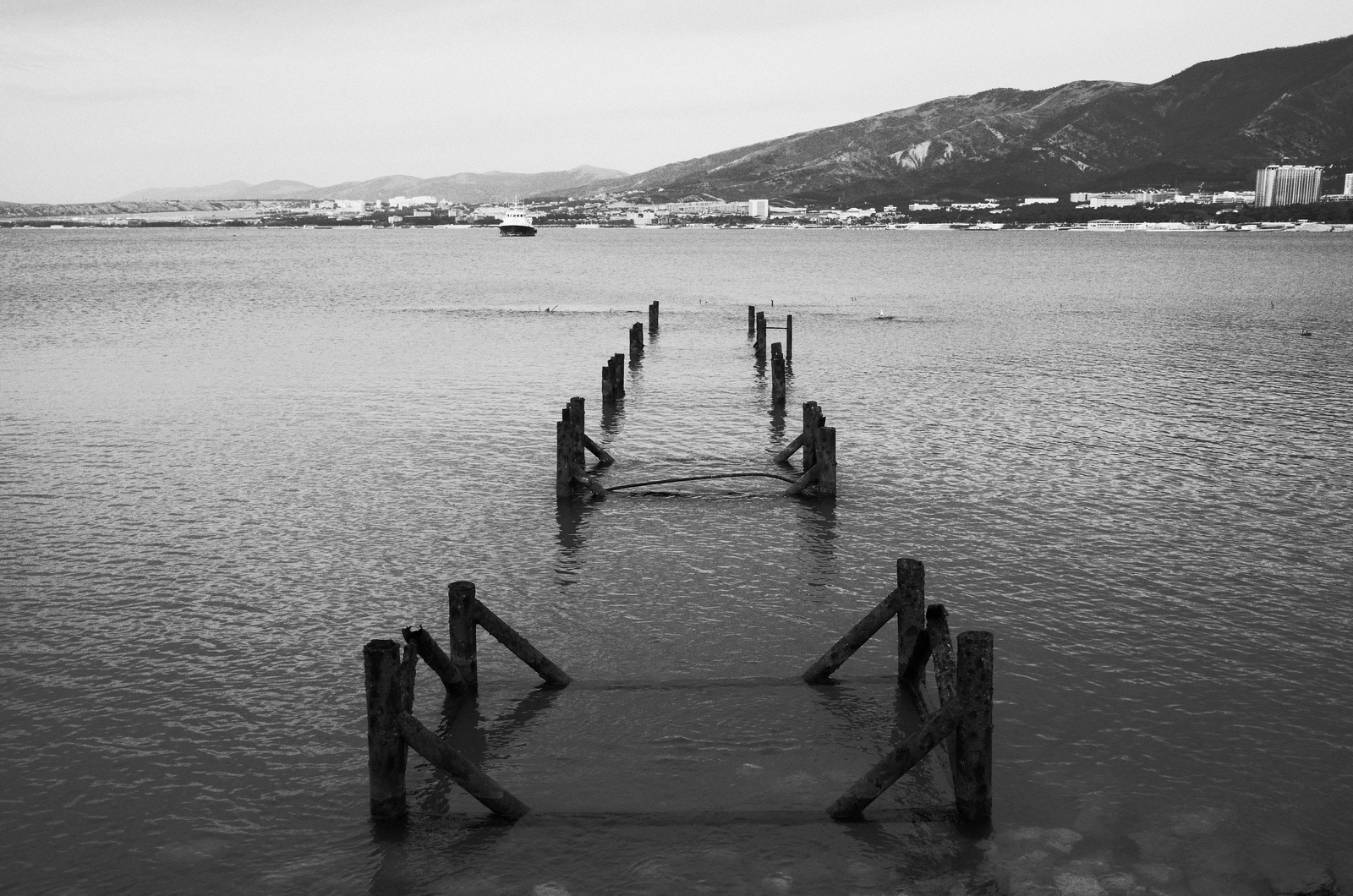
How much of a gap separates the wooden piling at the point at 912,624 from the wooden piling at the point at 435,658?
17.4ft

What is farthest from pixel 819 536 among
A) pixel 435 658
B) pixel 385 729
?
pixel 385 729

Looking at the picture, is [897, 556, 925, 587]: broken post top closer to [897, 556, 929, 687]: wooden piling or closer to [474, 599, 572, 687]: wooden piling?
[897, 556, 929, 687]: wooden piling

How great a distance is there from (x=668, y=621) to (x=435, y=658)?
4.40m

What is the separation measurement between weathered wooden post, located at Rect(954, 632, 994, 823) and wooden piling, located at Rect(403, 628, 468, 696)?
5594mm

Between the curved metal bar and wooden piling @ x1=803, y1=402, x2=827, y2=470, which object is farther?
wooden piling @ x1=803, y1=402, x2=827, y2=470

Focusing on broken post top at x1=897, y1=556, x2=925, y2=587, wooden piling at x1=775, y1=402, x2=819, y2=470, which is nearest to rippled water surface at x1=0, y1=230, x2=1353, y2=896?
wooden piling at x1=775, y1=402, x2=819, y2=470

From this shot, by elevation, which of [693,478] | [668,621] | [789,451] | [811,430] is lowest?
[668,621]

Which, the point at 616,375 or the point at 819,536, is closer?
the point at 819,536

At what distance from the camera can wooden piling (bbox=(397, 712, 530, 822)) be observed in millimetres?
10523

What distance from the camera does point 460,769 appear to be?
1070 centimetres

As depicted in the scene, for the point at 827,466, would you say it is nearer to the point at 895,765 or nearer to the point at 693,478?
the point at 693,478

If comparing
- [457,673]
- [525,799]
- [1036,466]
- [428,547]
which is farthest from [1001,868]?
[1036,466]

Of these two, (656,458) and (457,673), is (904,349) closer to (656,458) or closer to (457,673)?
(656,458)

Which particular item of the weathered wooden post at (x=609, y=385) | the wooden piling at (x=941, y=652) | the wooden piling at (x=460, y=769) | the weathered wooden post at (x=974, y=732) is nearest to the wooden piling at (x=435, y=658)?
the wooden piling at (x=460, y=769)
